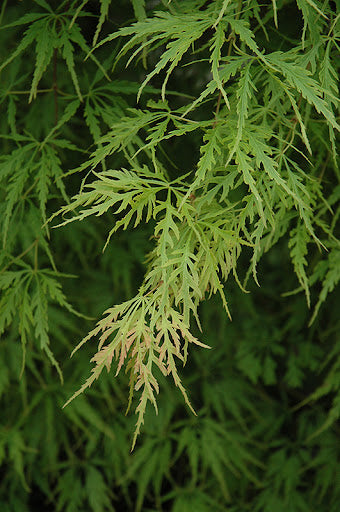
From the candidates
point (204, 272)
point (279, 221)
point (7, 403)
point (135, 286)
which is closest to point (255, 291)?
point (135, 286)

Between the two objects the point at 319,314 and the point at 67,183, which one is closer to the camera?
the point at 67,183

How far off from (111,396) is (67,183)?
0.56 metres

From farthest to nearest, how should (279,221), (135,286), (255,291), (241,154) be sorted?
(255,291) < (135,286) < (279,221) < (241,154)

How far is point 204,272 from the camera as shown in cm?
71

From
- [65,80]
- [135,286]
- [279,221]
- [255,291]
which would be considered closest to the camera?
[279,221]

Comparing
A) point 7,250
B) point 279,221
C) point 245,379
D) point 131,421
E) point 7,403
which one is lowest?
point 245,379

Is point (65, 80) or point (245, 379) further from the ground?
point (65, 80)

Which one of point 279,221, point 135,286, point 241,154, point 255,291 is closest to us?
point 241,154

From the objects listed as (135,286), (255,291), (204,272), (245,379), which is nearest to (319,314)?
(255,291)

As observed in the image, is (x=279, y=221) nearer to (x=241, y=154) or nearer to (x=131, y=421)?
(x=241, y=154)

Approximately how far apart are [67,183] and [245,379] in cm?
72

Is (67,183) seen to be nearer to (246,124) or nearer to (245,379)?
(246,124)

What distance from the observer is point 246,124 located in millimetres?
743

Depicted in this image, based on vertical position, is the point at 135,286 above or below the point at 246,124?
below
